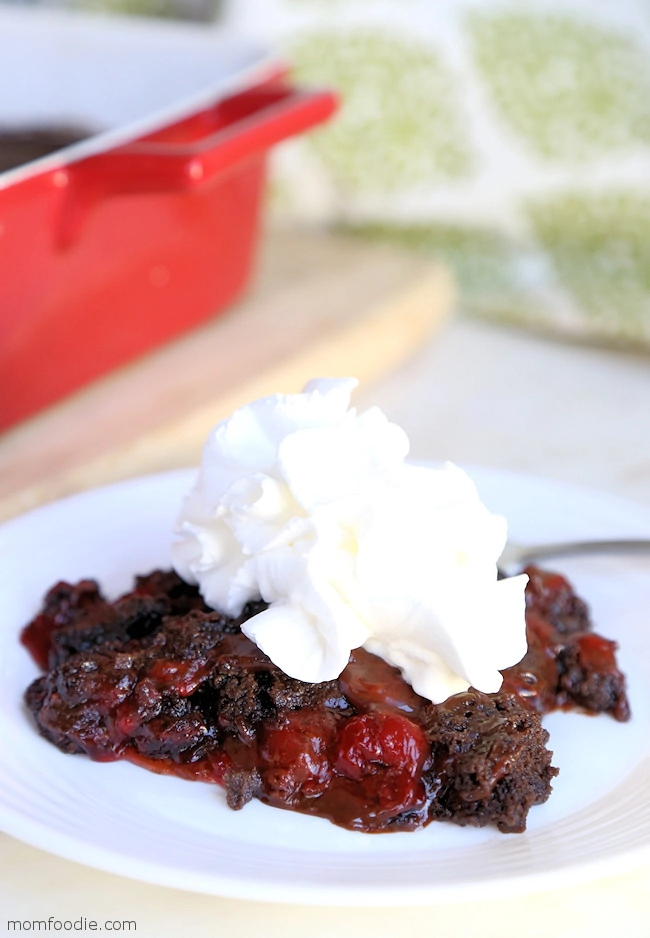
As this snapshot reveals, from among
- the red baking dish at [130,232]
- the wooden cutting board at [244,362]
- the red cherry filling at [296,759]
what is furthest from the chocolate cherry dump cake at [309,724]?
the red baking dish at [130,232]

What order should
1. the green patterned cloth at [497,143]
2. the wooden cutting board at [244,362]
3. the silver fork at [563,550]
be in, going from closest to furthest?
the silver fork at [563,550], the wooden cutting board at [244,362], the green patterned cloth at [497,143]

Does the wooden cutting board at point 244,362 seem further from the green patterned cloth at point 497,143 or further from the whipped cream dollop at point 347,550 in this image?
the whipped cream dollop at point 347,550

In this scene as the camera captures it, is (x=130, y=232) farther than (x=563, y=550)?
Yes

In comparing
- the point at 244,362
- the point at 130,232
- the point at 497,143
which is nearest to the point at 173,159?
the point at 130,232

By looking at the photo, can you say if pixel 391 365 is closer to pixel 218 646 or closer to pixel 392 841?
pixel 218 646

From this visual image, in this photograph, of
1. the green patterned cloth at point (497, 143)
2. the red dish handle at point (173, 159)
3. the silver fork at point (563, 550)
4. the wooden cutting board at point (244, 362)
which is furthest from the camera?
the green patterned cloth at point (497, 143)

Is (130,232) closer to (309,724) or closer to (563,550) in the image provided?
(563,550)

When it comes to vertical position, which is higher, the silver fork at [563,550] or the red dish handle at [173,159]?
the red dish handle at [173,159]
